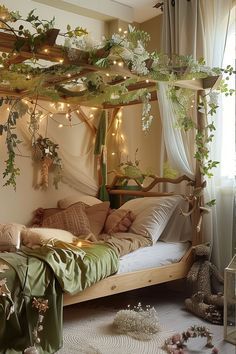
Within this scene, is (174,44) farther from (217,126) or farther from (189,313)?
(189,313)

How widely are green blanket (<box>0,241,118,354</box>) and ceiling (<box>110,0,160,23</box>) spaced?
9.66ft

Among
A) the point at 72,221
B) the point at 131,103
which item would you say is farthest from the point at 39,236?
the point at 131,103

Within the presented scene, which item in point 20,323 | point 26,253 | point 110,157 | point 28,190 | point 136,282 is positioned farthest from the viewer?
point 110,157

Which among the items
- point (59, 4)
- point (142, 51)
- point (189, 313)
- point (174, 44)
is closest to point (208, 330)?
point (189, 313)

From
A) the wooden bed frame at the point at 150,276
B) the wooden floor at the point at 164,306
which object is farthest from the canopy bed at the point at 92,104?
the wooden floor at the point at 164,306

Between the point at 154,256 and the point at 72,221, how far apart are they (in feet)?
2.84

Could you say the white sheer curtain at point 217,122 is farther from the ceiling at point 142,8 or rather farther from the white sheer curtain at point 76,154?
the white sheer curtain at point 76,154

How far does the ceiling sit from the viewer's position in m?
4.71

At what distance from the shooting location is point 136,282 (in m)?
3.43

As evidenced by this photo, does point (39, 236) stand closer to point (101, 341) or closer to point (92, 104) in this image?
point (101, 341)

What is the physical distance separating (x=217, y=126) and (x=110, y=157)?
161cm

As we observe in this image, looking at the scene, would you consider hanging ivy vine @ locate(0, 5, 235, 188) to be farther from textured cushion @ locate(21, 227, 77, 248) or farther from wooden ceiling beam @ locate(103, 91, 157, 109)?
textured cushion @ locate(21, 227, 77, 248)

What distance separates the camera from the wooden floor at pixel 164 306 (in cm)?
312

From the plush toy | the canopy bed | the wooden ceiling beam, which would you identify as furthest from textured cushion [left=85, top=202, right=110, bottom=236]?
the wooden ceiling beam
